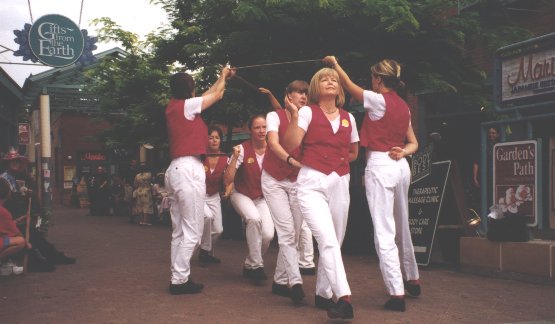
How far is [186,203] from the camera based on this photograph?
6242 millimetres

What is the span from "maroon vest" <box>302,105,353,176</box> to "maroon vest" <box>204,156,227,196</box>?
356 cm

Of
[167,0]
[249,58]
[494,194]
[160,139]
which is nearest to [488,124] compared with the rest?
[494,194]

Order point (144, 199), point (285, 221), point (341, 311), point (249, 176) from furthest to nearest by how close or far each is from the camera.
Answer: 1. point (144, 199)
2. point (249, 176)
3. point (285, 221)
4. point (341, 311)

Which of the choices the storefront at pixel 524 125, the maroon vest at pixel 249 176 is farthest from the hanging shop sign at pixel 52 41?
the storefront at pixel 524 125

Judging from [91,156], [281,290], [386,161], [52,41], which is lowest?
[281,290]

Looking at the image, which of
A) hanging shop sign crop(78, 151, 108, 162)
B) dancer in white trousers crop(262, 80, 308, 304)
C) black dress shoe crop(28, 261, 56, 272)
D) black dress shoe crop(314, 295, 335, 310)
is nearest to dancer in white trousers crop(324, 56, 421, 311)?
black dress shoe crop(314, 295, 335, 310)

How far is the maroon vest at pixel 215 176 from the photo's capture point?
8695 mm

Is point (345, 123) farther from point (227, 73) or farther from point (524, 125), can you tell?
point (524, 125)

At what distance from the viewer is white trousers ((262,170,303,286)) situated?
581 centimetres

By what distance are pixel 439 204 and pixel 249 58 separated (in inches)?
165

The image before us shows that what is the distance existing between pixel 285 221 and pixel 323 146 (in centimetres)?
104

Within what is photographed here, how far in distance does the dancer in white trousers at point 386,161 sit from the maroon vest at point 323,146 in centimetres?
33

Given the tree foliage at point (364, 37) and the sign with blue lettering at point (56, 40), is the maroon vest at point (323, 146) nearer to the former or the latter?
the tree foliage at point (364, 37)

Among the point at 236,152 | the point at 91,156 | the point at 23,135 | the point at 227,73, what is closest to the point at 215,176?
the point at 236,152
